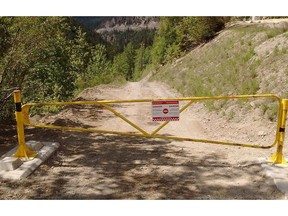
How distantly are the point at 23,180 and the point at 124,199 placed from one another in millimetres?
1964

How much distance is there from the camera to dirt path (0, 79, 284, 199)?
476cm

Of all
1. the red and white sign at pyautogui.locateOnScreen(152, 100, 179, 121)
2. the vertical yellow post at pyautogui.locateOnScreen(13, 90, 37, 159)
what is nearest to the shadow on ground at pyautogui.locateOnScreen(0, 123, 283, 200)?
the vertical yellow post at pyautogui.locateOnScreen(13, 90, 37, 159)

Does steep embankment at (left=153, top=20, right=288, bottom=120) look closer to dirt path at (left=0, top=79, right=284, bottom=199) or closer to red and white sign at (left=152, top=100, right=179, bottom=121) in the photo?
dirt path at (left=0, top=79, right=284, bottom=199)

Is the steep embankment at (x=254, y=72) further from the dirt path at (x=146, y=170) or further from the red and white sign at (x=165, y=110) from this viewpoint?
the red and white sign at (x=165, y=110)

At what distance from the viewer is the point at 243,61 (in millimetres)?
13266

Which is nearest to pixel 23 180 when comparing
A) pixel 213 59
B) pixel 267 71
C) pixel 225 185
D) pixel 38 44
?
pixel 225 185

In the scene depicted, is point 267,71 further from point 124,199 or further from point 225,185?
point 124,199

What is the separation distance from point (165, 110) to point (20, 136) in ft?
9.72

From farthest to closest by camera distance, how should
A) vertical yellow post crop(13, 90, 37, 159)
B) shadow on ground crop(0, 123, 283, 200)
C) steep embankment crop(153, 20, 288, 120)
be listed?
steep embankment crop(153, 20, 288, 120), vertical yellow post crop(13, 90, 37, 159), shadow on ground crop(0, 123, 283, 200)

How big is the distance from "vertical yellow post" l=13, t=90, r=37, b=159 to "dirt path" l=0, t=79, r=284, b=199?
42 cm

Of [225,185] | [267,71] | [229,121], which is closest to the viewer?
[225,185]

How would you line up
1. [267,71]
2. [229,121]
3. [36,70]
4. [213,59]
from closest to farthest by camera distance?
[229,121] < [267,71] < [36,70] < [213,59]

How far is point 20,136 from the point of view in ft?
19.2

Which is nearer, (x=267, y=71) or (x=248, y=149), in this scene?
(x=248, y=149)
